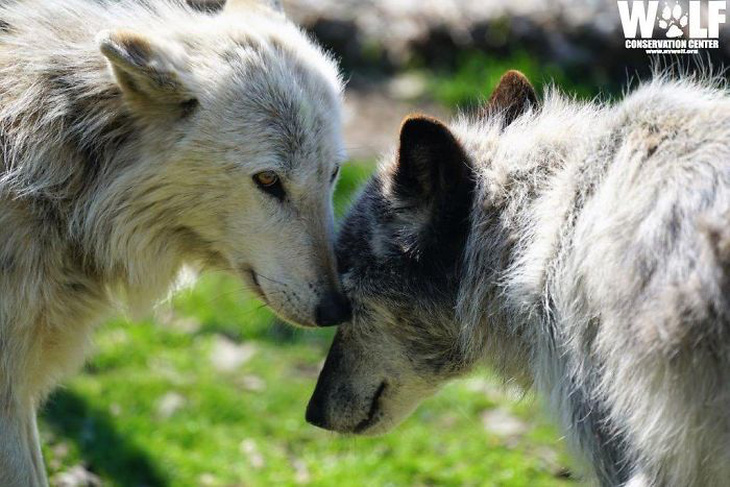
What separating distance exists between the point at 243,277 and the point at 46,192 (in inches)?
34.9

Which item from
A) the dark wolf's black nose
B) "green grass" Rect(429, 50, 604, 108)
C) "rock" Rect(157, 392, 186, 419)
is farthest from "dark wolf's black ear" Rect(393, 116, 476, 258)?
"green grass" Rect(429, 50, 604, 108)

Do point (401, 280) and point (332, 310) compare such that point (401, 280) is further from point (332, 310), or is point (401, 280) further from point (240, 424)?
point (240, 424)

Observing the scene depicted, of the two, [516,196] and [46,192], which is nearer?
[516,196]

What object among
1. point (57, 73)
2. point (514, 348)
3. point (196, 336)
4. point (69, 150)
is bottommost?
point (196, 336)

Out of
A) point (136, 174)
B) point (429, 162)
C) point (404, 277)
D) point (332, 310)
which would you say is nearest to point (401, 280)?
point (404, 277)

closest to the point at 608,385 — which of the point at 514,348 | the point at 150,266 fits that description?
the point at 514,348

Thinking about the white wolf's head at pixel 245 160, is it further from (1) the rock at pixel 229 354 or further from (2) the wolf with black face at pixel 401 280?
(1) the rock at pixel 229 354

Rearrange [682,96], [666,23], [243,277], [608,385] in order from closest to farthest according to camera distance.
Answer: [608,385]
[682,96]
[243,277]
[666,23]

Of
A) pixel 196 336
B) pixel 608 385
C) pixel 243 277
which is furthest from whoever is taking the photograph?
pixel 196 336

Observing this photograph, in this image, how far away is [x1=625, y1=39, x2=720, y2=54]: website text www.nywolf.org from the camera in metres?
8.58

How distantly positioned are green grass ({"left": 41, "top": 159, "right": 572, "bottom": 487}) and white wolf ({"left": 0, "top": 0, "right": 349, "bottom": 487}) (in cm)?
93

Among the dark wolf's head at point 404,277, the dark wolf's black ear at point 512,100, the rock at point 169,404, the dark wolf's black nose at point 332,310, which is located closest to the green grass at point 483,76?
the rock at point 169,404

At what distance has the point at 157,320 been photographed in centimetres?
703

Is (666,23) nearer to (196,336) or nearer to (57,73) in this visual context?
(196,336)
